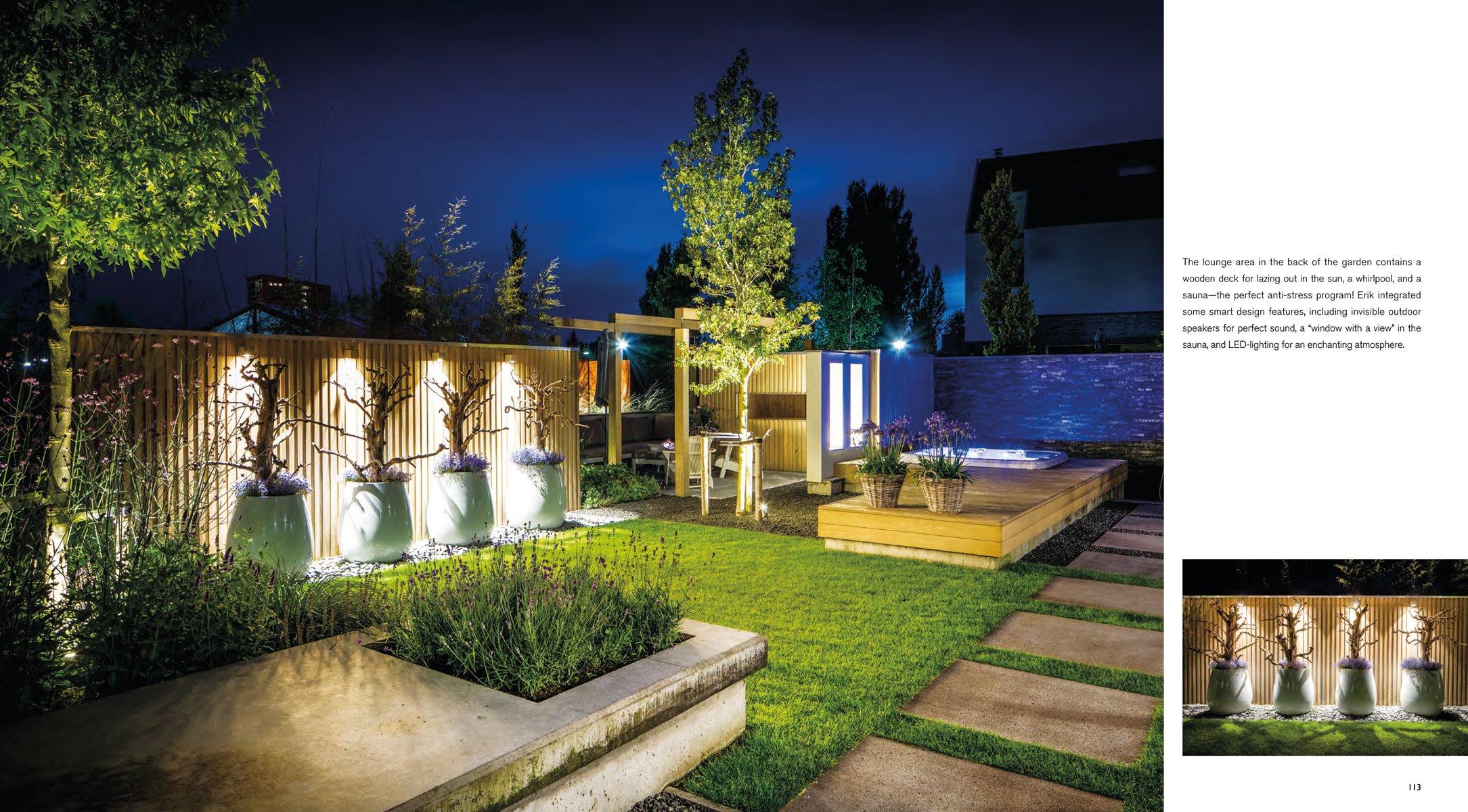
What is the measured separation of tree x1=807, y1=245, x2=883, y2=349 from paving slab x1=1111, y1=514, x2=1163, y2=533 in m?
12.5

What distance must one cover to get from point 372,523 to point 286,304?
7.98 metres

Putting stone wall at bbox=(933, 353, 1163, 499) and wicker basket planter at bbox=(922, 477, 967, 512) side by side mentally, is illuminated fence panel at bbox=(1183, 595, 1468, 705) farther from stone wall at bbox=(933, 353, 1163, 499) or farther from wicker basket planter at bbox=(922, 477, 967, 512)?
stone wall at bbox=(933, 353, 1163, 499)

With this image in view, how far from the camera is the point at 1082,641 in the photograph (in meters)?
4.44

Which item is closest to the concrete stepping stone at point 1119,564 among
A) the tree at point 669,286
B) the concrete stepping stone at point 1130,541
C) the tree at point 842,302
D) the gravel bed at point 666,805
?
the concrete stepping stone at point 1130,541

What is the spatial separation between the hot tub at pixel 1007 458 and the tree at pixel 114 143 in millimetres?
7860

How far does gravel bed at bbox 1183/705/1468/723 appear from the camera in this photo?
2324 millimetres

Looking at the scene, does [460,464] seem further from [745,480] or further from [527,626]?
[527,626]

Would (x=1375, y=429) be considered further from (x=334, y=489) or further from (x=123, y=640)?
(x=334, y=489)

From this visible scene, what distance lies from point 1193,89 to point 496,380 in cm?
698

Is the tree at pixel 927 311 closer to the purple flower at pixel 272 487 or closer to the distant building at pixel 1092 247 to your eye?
the distant building at pixel 1092 247

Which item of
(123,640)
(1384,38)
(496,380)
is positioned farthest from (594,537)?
(1384,38)

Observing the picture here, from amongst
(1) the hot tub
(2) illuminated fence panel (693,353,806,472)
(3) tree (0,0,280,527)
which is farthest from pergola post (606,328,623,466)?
(3) tree (0,0,280,527)

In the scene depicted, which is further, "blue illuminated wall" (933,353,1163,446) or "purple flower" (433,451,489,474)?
"blue illuminated wall" (933,353,1163,446)

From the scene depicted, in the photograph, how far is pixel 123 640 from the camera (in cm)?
286
